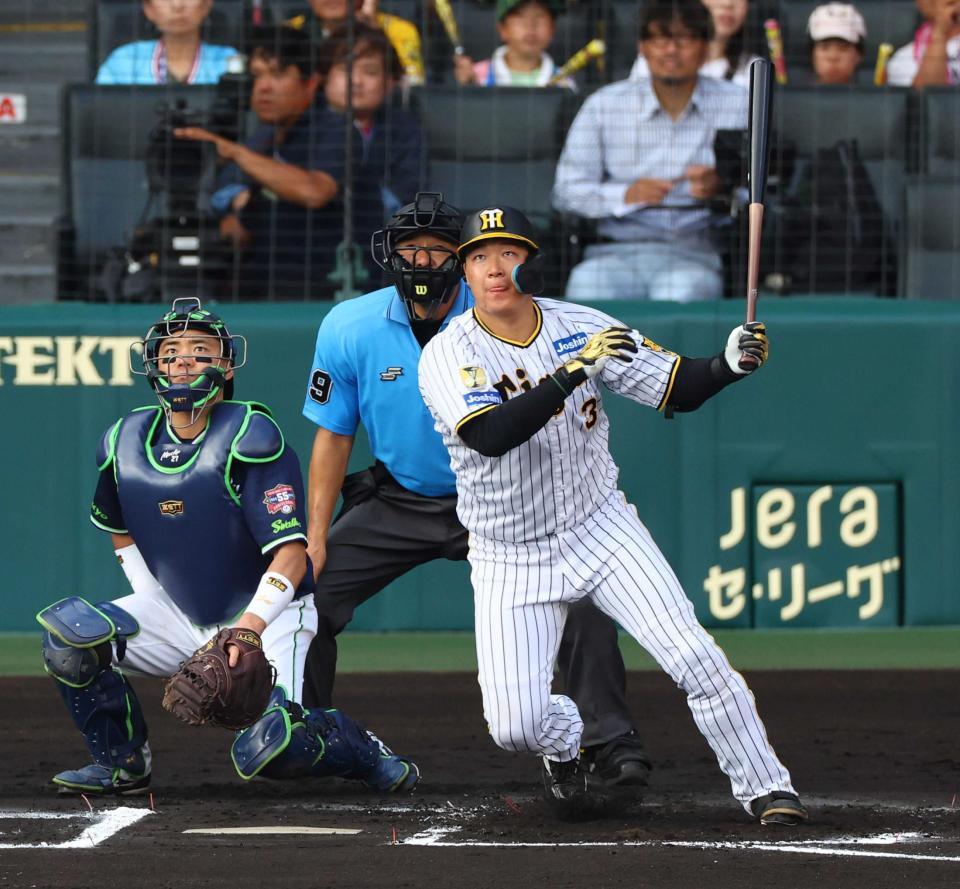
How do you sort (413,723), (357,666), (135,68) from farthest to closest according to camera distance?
(135,68)
(357,666)
(413,723)

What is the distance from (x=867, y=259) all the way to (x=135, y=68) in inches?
160

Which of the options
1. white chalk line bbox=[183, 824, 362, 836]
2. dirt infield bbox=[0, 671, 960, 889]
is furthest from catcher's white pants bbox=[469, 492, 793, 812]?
white chalk line bbox=[183, 824, 362, 836]

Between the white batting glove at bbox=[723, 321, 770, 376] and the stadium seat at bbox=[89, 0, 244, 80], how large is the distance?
18.9 feet

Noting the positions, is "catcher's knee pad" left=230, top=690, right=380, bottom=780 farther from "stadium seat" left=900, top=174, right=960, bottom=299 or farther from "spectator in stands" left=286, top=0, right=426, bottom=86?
"spectator in stands" left=286, top=0, right=426, bottom=86

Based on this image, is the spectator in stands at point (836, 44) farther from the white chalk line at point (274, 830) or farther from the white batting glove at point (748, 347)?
the white chalk line at point (274, 830)

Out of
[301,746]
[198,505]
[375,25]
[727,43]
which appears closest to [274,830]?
[301,746]

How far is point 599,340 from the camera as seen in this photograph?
473cm

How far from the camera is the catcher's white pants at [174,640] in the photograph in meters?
5.53

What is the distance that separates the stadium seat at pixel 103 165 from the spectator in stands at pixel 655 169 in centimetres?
204

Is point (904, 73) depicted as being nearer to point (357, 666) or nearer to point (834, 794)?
point (357, 666)

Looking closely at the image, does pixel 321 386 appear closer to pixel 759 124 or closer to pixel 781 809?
pixel 759 124

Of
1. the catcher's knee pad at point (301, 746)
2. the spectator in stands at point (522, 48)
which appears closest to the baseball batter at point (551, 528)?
the catcher's knee pad at point (301, 746)

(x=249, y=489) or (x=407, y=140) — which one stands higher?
(x=407, y=140)

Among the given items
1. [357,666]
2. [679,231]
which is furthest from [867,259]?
[357,666]
